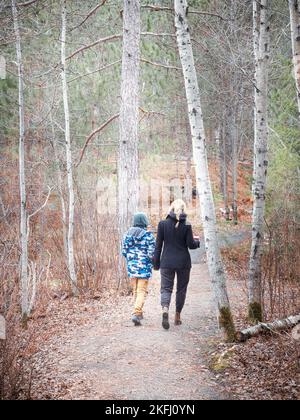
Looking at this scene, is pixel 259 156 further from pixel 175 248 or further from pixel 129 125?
pixel 129 125

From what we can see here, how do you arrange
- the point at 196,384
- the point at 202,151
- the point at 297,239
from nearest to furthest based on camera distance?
the point at 196,384, the point at 202,151, the point at 297,239

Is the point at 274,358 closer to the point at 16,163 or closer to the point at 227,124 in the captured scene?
the point at 16,163

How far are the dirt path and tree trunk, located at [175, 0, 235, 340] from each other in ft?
2.33

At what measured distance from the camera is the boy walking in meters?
7.71

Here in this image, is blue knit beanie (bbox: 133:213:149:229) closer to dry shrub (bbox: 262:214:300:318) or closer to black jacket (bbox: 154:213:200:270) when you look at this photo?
black jacket (bbox: 154:213:200:270)

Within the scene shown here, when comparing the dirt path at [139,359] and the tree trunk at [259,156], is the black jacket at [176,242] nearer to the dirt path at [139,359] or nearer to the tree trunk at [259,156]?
the tree trunk at [259,156]

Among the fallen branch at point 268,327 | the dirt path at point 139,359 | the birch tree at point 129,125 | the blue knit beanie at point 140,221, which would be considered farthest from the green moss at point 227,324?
the birch tree at point 129,125

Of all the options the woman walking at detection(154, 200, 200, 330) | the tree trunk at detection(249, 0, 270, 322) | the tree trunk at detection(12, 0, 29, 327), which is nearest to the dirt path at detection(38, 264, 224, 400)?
the woman walking at detection(154, 200, 200, 330)

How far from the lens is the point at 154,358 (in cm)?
618

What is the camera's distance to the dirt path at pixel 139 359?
5145mm

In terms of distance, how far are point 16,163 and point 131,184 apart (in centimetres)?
805

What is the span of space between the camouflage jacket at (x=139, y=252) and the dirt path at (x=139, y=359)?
0.90m

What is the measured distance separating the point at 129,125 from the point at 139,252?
12.5ft
